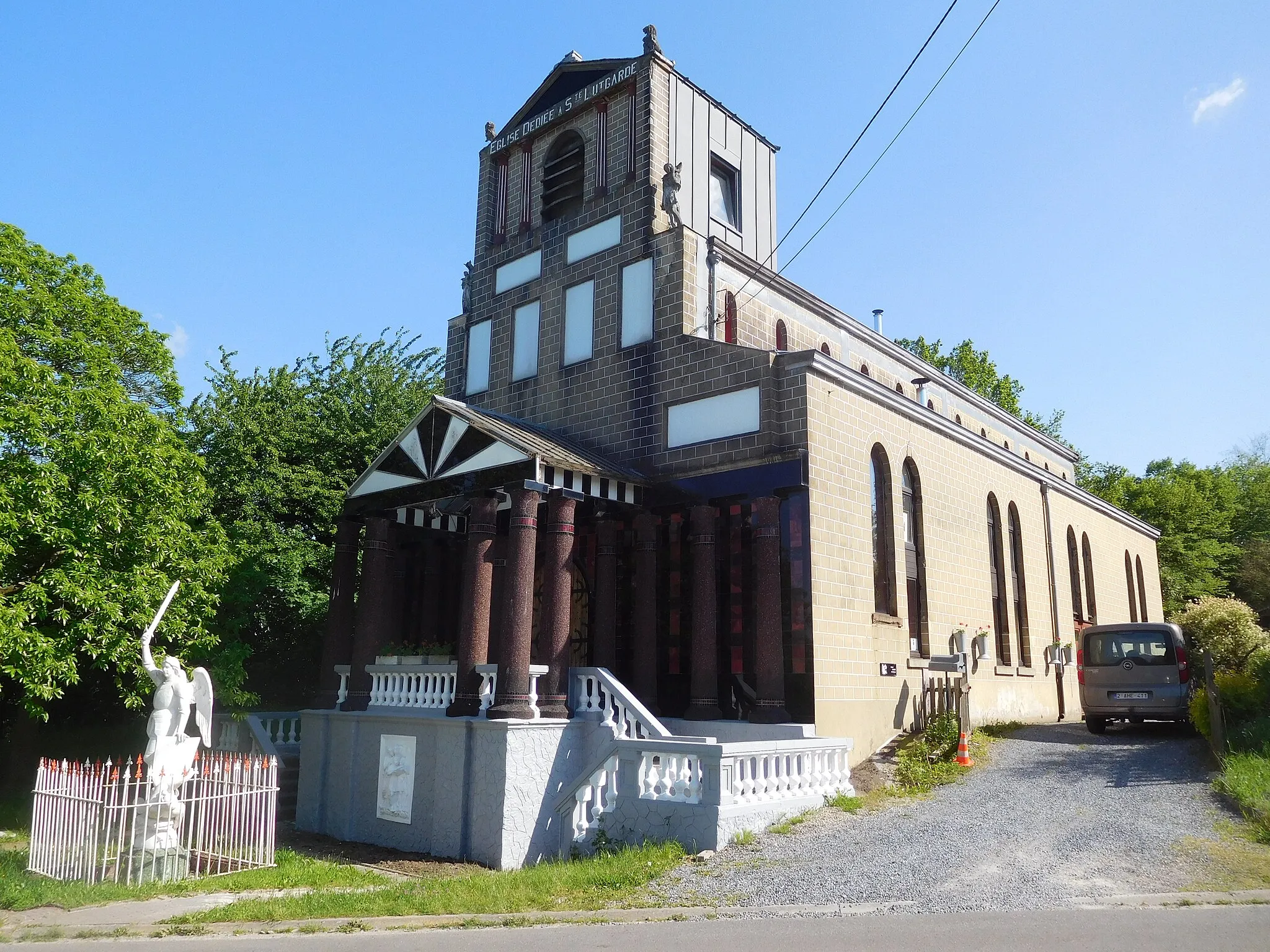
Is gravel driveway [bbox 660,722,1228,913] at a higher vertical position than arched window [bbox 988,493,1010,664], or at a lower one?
lower

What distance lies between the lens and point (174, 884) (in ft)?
34.6

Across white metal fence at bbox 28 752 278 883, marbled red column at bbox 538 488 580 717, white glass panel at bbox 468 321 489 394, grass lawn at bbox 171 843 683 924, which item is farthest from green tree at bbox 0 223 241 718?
grass lawn at bbox 171 843 683 924

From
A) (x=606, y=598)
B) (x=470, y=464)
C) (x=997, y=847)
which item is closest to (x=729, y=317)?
(x=606, y=598)

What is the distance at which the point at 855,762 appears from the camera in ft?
49.5

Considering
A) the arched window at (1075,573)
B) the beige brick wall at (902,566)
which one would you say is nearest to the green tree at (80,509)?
the beige brick wall at (902,566)

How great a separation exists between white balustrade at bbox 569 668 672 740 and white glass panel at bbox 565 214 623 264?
31.0ft

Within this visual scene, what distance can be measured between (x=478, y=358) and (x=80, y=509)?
913cm

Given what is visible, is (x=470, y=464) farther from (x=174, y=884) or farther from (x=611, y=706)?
(x=174, y=884)

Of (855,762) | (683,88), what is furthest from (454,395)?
(855,762)

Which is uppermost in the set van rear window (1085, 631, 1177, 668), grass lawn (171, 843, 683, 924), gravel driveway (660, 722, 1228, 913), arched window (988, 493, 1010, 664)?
arched window (988, 493, 1010, 664)

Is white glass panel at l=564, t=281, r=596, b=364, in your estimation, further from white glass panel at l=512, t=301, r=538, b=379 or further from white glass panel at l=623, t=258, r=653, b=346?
white glass panel at l=512, t=301, r=538, b=379

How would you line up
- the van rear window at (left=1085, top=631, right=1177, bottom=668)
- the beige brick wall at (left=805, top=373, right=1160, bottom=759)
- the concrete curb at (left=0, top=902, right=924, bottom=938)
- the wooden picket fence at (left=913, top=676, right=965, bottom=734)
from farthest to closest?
the van rear window at (left=1085, top=631, right=1177, bottom=668), the wooden picket fence at (left=913, top=676, right=965, bottom=734), the beige brick wall at (left=805, top=373, right=1160, bottom=759), the concrete curb at (left=0, top=902, right=924, bottom=938)

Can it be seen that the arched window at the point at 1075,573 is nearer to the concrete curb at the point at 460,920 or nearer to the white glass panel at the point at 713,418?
the white glass panel at the point at 713,418

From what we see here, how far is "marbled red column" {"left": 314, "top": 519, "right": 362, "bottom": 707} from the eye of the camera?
1669 centimetres
